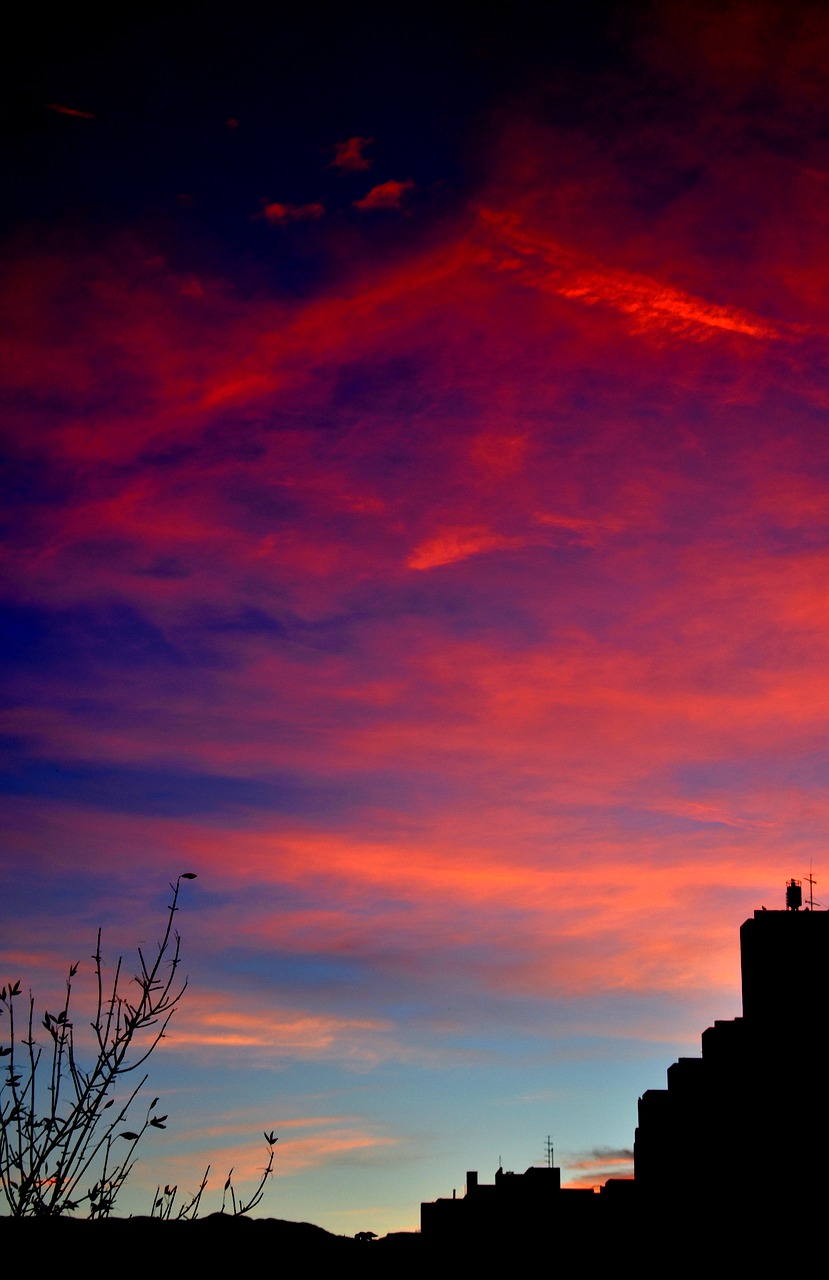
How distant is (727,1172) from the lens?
40094 mm

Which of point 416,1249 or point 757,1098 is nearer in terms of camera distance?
point 416,1249

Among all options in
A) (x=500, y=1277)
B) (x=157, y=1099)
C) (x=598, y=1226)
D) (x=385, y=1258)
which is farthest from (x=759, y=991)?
(x=157, y=1099)

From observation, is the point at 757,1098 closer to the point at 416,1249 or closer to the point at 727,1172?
the point at 727,1172

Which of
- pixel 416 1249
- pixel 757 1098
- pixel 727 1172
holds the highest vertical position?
pixel 757 1098

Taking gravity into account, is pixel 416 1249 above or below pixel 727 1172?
below

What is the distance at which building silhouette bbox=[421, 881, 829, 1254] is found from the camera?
37.6 m

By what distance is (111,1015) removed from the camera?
8812 mm

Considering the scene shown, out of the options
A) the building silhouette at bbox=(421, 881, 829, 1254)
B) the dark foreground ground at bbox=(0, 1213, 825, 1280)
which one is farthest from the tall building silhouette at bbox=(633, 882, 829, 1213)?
the dark foreground ground at bbox=(0, 1213, 825, 1280)

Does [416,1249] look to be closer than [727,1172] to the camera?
Yes

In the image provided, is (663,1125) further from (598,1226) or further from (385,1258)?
(385,1258)

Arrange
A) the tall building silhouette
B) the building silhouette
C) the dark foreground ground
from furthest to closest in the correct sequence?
the tall building silhouette < the building silhouette < the dark foreground ground

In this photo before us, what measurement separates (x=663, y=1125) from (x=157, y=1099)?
158ft

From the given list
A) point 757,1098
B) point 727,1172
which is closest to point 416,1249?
point 727,1172

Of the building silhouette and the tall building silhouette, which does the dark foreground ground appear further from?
the tall building silhouette
